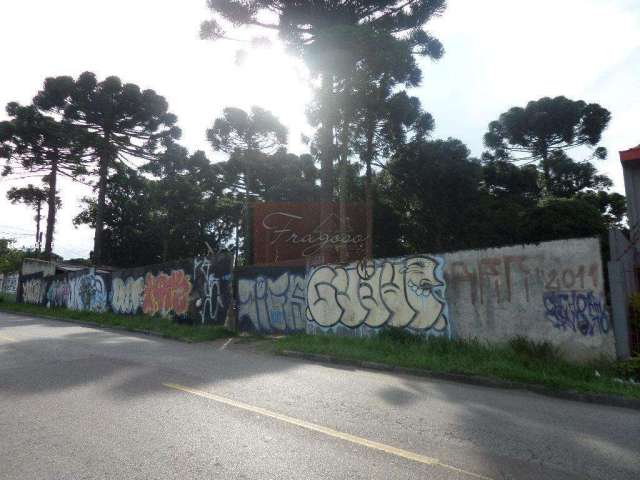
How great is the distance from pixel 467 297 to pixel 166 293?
1096 cm

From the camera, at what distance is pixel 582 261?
7.41 meters

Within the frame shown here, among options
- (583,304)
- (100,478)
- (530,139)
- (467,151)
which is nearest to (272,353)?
(583,304)

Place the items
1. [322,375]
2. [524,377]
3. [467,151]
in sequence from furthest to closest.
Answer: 1. [467,151]
2. [322,375]
3. [524,377]

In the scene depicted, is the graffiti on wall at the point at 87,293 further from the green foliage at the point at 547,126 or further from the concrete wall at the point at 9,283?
the green foliage at the point at 547,126

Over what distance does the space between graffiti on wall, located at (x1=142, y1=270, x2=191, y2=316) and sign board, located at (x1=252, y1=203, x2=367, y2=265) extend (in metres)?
4.88

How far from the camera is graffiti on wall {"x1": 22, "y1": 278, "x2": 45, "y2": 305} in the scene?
26969 mm

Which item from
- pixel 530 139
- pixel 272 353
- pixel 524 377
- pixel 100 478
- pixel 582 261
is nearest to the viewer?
pixel 100 478

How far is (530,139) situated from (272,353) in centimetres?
2446

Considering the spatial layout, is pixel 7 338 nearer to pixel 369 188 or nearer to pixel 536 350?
pixel 536 350

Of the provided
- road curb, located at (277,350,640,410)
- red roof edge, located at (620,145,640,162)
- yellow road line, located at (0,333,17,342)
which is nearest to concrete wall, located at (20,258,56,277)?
yellow road line, located at (0,333,17,342)

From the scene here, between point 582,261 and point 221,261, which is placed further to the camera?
point 221,261

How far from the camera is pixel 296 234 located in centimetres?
2067

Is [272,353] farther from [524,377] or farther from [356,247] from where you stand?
[356,247]

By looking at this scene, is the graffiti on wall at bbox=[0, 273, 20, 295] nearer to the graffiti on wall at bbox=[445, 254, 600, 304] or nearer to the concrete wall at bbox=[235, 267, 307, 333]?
the concrete wall at bbox=[235, 267, 307, 333]
